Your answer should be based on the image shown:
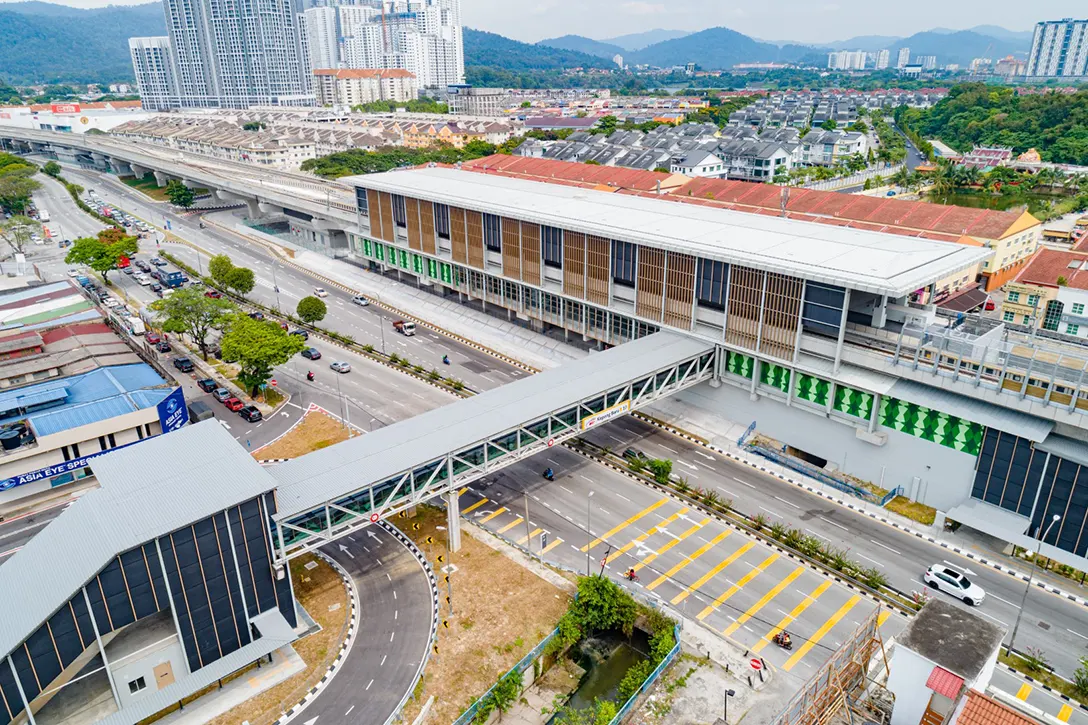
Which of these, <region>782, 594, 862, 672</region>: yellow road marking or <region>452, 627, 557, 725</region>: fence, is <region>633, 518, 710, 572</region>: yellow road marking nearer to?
<region>452, 627, 557, 725</region>: fence

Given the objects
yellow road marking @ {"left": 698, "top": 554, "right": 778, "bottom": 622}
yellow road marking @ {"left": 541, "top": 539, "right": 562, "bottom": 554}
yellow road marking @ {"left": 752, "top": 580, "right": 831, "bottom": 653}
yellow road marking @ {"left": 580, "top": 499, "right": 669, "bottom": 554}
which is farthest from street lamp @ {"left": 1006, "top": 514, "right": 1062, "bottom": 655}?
yellow road marking @ {"left": 541, "top": 539, "right": 562, "bottom": 554}

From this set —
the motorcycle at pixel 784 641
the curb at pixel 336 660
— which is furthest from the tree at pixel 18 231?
the motorcycle at pixel 784 641

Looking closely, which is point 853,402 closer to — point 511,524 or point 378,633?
point 511,524

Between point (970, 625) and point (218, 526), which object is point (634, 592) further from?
point (218, 526)

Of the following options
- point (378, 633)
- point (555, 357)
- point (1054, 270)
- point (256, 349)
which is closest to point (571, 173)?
point (555, 357)

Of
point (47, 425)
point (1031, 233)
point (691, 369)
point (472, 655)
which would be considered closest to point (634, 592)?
point (472, 655)

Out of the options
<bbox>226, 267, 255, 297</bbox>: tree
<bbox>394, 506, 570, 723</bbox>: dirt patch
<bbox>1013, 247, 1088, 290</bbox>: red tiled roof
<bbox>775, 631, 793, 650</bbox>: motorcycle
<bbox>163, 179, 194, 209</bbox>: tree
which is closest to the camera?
<bbox>394, 506, 570, 723</bbox>: dirt patch
